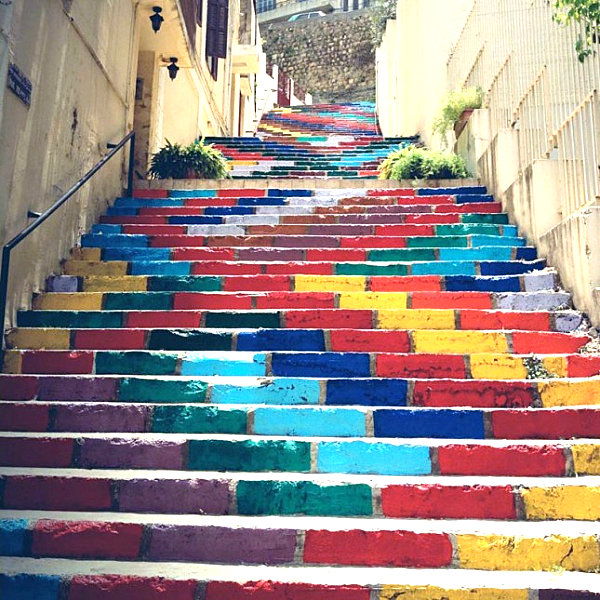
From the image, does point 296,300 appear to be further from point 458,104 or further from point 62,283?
point 458,104

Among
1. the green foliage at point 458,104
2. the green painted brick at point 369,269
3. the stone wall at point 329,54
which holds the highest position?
the stone wall at point 329,54

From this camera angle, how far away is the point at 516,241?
556 centimetres

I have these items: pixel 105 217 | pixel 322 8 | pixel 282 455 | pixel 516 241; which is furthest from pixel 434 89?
pixel 322 8

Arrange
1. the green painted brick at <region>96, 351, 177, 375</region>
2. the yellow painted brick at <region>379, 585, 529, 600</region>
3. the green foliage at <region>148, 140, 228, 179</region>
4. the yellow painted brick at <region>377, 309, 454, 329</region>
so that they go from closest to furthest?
1. the yellow painted brick at <region>379, 585, 529, 600</region>
2. the green painted brick at <region>96, 351, 177, 375</region>
3. the yellow painted brick at <region>377, 309, 454, 329</region>
4. the green foliage at <region>148, 140, 228, 179</region>

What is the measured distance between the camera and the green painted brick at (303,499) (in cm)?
284

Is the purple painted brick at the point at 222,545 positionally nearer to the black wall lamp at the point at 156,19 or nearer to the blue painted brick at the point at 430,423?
the blue painted brick at the point at 430,423

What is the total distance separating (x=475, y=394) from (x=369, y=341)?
0.83 m

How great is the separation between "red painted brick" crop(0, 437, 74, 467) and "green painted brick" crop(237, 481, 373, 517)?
3.17ft

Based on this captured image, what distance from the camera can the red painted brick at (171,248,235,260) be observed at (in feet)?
18.0

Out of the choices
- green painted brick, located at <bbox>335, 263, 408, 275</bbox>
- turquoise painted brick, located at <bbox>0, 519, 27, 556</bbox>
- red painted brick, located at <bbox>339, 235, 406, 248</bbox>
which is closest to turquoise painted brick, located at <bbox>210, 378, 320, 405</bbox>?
turquoise painted brick, located at <bbox>0, 519, 27, 556</bbox>


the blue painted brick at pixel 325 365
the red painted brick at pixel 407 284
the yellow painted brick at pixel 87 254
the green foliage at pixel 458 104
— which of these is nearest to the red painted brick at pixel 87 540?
the blue painted brick at pixel 325 365

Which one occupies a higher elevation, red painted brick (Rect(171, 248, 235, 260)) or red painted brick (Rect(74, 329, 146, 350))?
red painted brick (Rect(171, 248, 235, 260))

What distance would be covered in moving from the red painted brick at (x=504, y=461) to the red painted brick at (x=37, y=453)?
6.21 feet

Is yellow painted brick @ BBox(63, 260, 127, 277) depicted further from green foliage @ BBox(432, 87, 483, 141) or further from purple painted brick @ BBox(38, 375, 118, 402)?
green foliage @ BBox(432, 87, 483, 141)
